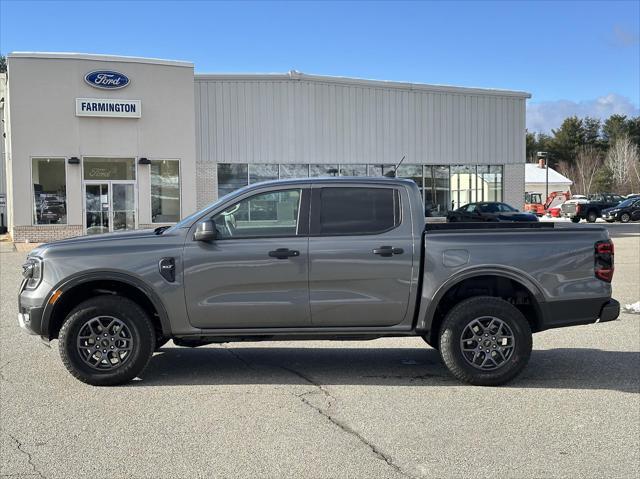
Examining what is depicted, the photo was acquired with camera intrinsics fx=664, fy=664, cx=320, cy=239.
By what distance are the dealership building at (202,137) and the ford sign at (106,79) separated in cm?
4

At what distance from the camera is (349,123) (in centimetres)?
3162

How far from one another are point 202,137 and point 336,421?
25.5 m

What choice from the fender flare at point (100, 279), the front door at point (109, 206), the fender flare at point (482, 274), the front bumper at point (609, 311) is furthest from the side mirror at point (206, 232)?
the front door at point (109, 206)

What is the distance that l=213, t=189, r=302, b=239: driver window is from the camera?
6105mm

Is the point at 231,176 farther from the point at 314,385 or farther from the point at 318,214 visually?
Result: the point at 314,385

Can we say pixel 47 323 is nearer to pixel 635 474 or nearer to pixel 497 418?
pixel 497 418

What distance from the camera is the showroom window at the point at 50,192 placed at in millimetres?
25156

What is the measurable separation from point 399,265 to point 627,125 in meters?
96.0

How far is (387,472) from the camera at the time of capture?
4129mm

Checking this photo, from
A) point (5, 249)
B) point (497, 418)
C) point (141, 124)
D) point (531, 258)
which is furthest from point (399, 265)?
point (141, 124)

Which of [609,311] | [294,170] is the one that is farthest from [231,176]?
[609,311]

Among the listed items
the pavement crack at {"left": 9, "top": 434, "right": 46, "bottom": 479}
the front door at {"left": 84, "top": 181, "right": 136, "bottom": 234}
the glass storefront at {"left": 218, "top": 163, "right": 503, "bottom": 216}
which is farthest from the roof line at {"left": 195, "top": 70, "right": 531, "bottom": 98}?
the pavement crack at {"left": 9, "top": 434, "right": 46, "bottom": 479}

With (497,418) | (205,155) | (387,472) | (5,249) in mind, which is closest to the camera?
(387,472)

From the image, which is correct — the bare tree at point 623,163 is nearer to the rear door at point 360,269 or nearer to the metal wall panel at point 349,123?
the metal wall panel at point 349,123
